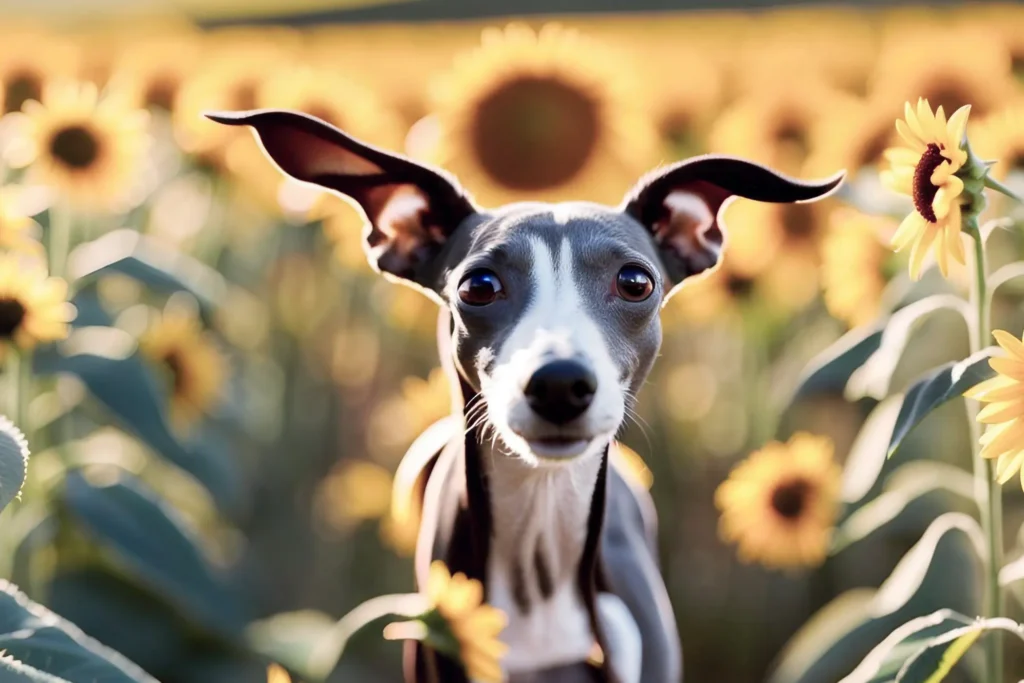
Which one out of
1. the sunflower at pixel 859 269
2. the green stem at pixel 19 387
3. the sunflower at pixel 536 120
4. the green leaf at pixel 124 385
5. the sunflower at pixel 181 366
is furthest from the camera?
the sunflower at pixel 536 120

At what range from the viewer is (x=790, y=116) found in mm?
3854

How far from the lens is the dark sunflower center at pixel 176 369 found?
126 inches

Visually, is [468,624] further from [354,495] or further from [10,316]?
[354,495]

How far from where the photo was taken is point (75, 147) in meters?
A: 3.06

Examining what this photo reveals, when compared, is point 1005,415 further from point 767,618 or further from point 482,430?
point 767,618

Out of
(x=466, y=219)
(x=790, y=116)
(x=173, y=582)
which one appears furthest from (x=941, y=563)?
(x=790, y=116)

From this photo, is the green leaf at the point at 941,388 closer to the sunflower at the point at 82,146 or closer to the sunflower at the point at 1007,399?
the sunflower at the point at 1007,399

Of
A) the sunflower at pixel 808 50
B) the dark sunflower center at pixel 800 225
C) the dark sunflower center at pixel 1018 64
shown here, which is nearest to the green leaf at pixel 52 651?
the dark sunflower center at pixel 800 225

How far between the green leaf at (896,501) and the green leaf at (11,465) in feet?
4.84

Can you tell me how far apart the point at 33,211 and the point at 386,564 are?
1.62 meters

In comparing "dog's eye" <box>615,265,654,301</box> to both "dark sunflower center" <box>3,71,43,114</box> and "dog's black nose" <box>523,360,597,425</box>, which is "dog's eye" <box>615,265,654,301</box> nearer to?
"dog's black nose" <box>523,360,597,425</box>

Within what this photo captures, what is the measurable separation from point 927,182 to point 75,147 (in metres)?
2.23

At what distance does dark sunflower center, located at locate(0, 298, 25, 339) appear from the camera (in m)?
2.33

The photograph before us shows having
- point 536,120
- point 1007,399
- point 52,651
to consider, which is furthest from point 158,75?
point 1007,399
